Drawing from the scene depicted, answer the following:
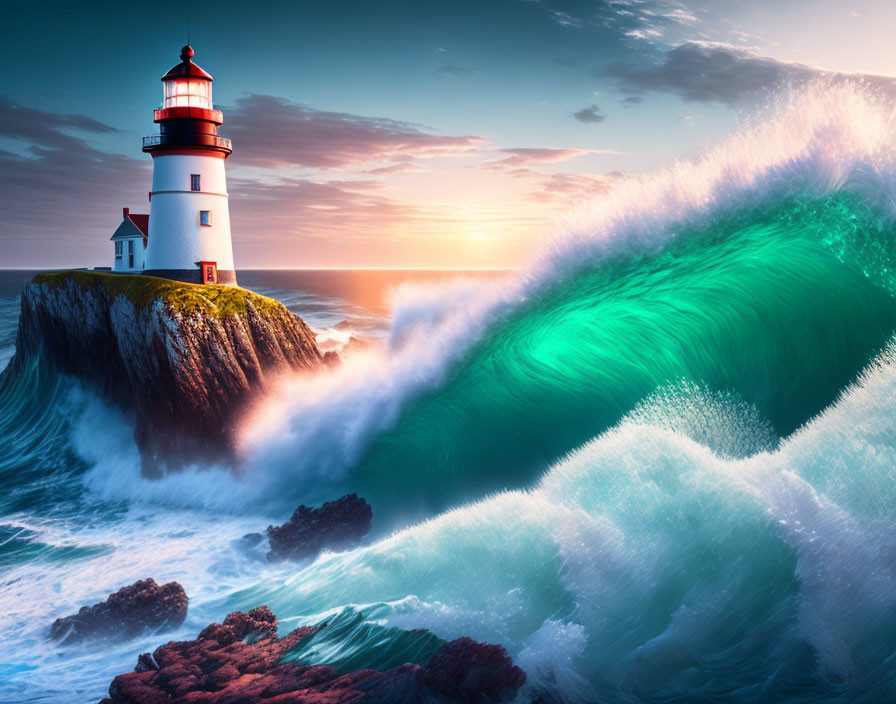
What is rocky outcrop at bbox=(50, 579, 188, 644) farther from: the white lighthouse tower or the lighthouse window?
the lighthouse window

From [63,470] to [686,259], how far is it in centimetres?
1254

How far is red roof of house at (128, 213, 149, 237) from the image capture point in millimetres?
20938

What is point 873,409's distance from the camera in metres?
4.88

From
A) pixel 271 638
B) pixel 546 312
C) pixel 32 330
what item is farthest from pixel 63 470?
pixel 546 312

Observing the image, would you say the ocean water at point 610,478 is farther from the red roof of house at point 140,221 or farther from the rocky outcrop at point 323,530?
the red roof of house at point 140,221

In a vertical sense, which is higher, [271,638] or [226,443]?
[226,443]

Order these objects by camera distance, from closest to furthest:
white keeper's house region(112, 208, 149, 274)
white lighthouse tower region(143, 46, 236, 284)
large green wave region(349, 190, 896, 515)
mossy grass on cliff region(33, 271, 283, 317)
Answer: large green wave region(349, 190, 896, 515)
mossy grass on cliff region(33, 271, 283, 317)
white lighthouse tower region(143, 46, 236, 284)
white keeper's house region(112, 208, 149, 274)

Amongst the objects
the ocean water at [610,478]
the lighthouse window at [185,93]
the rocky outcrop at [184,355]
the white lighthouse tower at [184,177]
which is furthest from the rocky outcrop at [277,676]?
the lighthouse window at [185,93]

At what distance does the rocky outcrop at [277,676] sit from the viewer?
4.11 metres

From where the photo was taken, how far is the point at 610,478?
5.29 m

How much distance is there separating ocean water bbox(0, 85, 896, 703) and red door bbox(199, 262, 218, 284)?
6759 millimetres

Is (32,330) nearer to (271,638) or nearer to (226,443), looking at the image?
(226,443)

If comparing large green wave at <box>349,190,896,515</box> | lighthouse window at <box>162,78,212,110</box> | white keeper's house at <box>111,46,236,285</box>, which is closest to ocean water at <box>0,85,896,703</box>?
large green wave at <box>349,190,896,515</box>

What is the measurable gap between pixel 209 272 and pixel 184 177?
98.8 inches
